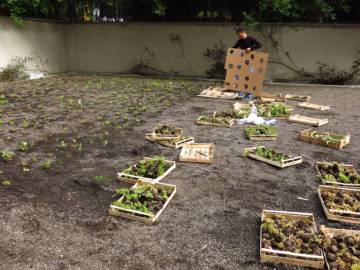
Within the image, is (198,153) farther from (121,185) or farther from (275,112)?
(275,112)

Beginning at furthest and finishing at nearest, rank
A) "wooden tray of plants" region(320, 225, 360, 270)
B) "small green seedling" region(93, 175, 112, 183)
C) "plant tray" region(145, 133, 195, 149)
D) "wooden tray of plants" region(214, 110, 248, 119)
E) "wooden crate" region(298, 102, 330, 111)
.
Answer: "wooden crate" region(298, 102, 330, 111)
"wooden tray of plants" region(214, 110, 248, 119)
"plant tray" region(145, 133, 195, 149)
"small green seedling" region(93, 175, 112, 183)
"wooden tray of plants" region(320, 225, 360, 270)

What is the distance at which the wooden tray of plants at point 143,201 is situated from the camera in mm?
3975

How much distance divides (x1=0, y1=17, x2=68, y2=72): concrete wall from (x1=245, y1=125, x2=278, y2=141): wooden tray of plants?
10.3m

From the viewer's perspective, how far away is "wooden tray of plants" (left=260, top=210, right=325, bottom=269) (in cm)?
326

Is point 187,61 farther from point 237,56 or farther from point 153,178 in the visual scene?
point 153,178

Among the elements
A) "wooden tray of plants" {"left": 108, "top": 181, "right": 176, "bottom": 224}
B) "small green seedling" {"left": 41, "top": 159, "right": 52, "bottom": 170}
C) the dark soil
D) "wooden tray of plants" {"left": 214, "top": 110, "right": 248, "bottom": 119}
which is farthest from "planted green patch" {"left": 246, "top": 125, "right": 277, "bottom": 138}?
"small green seedling" {"left": 41, "top": 159, "right": 52, "bottom": 170}

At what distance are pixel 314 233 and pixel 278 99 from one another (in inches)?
287

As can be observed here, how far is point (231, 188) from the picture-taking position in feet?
15.8

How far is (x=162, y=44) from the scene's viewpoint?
1570 cm

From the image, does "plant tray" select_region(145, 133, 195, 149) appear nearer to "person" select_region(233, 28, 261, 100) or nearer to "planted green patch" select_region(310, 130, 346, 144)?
"planted green patch" select_region(310, 130, 346, 144)

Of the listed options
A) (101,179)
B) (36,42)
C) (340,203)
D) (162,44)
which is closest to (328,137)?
(340,203)

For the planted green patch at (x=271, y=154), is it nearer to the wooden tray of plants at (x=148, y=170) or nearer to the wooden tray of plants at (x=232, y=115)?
the wooden tray of plants at (x=148, y=170)

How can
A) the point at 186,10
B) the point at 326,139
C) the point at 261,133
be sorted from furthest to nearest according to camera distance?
the point at 186,10
the point at 261,133
the point at 326,139

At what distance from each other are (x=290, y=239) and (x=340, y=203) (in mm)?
1083
